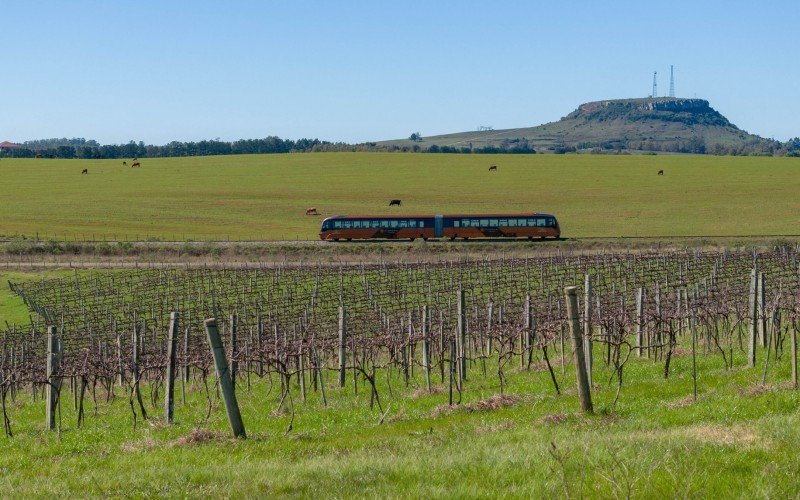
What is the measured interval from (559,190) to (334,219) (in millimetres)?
43326

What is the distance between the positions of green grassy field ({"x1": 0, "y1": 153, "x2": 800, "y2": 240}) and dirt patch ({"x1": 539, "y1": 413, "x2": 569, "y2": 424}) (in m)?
67.7

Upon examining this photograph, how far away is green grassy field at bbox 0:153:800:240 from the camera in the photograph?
3339 inches

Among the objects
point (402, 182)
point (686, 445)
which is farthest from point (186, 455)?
point (402, 182)

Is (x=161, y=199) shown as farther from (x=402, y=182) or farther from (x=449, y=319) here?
(x=449, y=319)

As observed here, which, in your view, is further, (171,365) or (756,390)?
(171,365)

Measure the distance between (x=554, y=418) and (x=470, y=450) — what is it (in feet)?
7.14

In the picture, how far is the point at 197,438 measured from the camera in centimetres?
1094

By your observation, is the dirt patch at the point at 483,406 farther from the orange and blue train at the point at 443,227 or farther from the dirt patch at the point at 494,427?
the orange and blue train at the point at 443,227

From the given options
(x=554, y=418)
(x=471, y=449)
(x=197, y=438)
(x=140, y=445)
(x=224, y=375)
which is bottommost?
(x=140, y=445)

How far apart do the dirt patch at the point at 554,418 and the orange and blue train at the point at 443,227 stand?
6321 centimetres

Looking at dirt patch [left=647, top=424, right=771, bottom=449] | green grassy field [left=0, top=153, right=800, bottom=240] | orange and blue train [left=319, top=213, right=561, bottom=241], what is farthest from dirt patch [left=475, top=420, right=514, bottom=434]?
green grassy field [left=0, top=153, right=800, bottom=240]

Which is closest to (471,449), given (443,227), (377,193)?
(443,227)

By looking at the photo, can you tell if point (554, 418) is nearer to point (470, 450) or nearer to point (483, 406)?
point (483, 406)

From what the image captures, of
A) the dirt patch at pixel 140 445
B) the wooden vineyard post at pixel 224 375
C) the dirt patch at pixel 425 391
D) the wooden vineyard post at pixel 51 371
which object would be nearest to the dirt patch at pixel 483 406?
the wooden vineyard post at pixel 224 375
